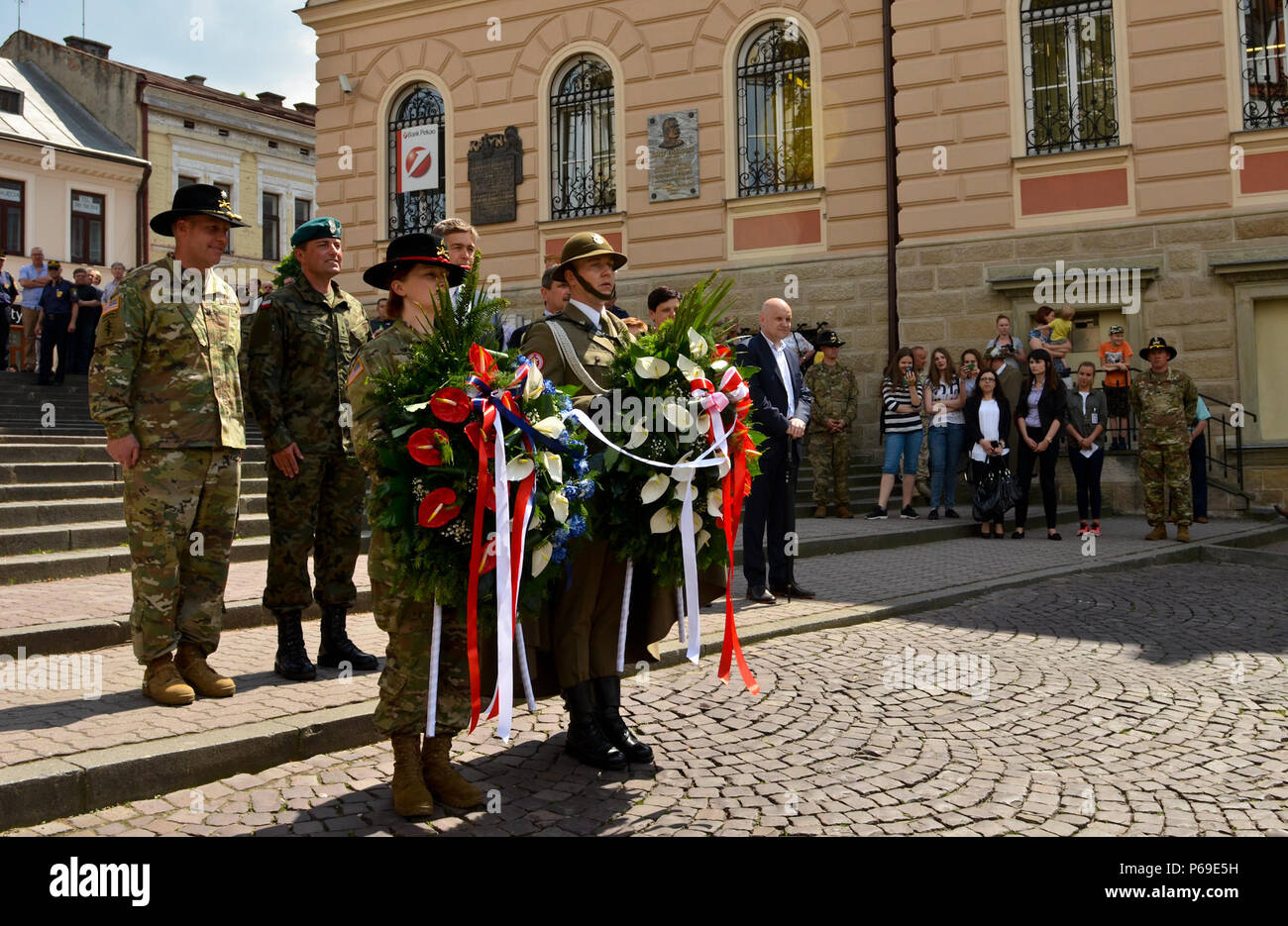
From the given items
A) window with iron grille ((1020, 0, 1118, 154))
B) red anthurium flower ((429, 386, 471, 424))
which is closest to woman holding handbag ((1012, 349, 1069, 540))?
window with iron grille ((1020, 0, 1118, 154))

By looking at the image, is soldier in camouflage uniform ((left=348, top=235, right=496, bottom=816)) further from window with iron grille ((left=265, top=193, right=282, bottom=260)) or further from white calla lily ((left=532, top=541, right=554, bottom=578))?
window with iron grille ((left=265, top=193, right=282, bottom=260))

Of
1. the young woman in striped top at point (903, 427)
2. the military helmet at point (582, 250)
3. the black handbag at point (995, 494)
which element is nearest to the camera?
the military helmet at point (582, 250)

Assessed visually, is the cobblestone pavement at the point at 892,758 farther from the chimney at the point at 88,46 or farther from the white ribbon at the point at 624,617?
the chimney at the point at 88,46

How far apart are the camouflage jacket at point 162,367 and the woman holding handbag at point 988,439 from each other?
9022 millimetres

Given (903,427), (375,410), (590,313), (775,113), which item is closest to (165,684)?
(375,410)

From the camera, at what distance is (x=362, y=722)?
494cm

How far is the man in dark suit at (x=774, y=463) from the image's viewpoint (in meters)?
8.32

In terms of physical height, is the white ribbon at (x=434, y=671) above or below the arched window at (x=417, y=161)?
below

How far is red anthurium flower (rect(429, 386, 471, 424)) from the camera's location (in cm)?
382

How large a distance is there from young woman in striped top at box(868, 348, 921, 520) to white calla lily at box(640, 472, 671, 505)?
9417 millimetres

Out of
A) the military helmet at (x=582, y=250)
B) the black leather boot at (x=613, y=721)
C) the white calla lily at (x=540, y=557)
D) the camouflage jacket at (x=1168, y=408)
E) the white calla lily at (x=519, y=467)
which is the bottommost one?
the black leather boot at (x=613, y=721)

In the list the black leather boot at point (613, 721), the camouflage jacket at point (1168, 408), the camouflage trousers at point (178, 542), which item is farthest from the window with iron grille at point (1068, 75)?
the camouflage trousers at point (178, 542)

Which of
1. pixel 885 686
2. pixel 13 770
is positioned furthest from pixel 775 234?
pixel 13 770
